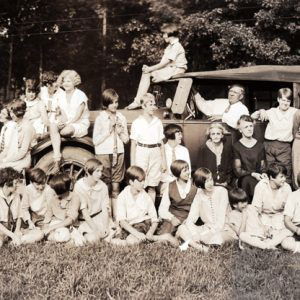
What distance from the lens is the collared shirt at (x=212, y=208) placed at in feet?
19.0

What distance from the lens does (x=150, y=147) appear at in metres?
6.51

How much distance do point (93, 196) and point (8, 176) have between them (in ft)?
2.94

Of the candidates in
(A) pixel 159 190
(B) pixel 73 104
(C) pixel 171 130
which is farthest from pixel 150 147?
(B) pixel 73 104

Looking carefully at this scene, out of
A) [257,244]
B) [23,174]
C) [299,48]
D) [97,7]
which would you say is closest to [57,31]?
[97,7]

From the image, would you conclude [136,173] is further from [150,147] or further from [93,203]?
[150,147]

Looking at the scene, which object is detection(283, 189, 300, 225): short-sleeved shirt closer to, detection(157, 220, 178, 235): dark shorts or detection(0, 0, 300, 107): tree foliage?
detection(157, 220, 178, 235): dark shorts

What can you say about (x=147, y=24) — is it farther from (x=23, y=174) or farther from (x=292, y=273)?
(x=292, y=273)

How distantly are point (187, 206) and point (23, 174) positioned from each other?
190cm

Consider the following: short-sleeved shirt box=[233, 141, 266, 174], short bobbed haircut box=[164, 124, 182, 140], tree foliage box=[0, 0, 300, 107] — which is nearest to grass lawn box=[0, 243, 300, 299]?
short-sleeved shirt box=[233, 141, 266, 174]

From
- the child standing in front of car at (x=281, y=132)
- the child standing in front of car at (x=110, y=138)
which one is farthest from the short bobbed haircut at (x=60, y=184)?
the child standing in front of car at (x=281, y=132)

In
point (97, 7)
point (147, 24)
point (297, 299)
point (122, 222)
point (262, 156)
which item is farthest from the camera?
point (97, 7)

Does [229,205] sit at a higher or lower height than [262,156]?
lower

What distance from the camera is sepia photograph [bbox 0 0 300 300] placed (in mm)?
4520

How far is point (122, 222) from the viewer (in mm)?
5887
